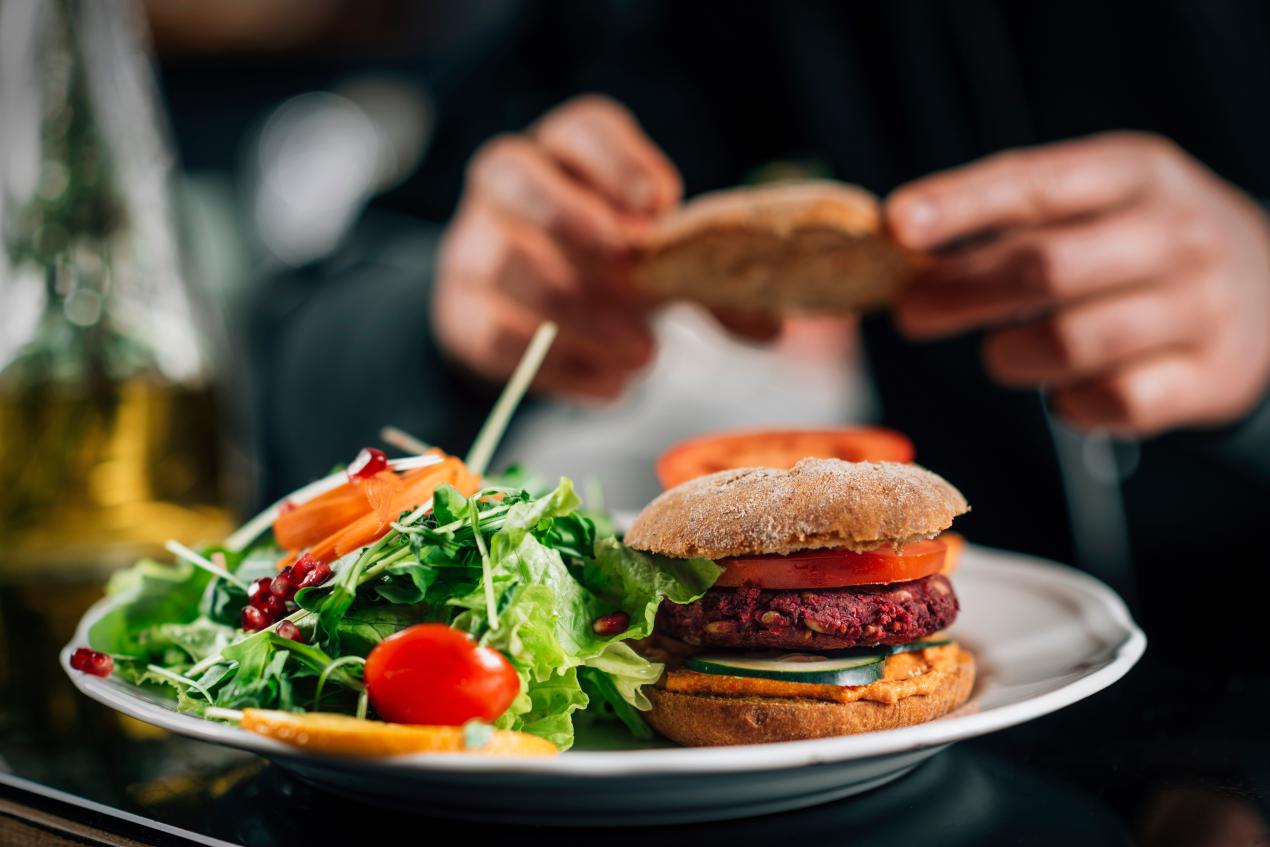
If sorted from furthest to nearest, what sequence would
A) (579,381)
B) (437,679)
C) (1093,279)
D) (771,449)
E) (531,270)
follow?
(579,381), (531,270), (1093,279), (771,449), (437,679)

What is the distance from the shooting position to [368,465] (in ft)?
4.15

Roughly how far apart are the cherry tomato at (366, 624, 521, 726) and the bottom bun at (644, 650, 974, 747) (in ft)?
0.84

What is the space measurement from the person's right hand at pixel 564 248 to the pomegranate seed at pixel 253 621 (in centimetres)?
133

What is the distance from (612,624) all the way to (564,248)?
1.48 meters

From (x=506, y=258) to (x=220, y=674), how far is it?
1.60 metres

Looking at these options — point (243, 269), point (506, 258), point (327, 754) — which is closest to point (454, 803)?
point (327, 754)

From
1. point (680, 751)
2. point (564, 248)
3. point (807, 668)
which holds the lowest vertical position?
point (807, 668)

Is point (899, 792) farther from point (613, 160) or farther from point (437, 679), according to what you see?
point (613, 160)

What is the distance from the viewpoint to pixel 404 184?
4285 millimetres

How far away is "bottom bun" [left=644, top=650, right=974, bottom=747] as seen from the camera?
45.5 inches

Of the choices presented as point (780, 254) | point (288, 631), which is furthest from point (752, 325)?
point (288, 631)

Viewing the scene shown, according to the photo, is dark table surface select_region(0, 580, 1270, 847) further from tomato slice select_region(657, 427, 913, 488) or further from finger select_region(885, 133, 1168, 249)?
finger select_region(885, 133, 1168, 249)

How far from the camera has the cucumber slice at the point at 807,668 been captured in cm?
117

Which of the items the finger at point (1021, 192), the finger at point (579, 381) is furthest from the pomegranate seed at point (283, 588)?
the finger at point (579, 381)
